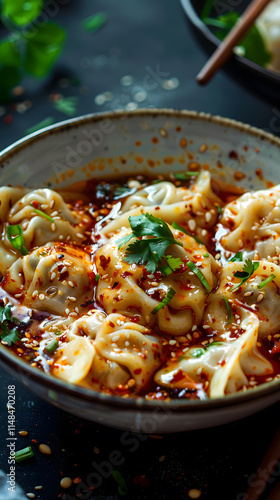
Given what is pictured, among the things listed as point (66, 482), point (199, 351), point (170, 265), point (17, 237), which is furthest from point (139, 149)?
point (66, 482)

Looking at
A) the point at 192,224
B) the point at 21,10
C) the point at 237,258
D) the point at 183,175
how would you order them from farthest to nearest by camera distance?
the point at 21,10 → the point at 183,175 → the point at 192,224 → the point at 237,258

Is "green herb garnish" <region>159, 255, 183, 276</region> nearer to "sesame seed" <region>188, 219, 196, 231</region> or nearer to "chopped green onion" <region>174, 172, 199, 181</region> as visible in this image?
"sesame seed" <region>188, 219, 196, 231</region>

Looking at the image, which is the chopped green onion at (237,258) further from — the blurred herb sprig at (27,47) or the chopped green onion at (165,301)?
the blurred herb sprig at (27,47)

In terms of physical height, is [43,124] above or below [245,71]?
below

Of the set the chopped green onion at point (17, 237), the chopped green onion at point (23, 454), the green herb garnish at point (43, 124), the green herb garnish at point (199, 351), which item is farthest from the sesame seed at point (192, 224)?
the green herb garnish at point (43, 124)

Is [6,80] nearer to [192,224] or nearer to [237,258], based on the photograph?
[192,224]

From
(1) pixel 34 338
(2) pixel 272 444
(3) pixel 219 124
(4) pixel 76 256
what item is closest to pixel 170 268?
(4) pixel 76 256

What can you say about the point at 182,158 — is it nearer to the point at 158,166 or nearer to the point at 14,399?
the point at 158,166

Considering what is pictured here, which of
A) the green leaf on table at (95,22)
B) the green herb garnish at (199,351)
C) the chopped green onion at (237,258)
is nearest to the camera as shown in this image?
the green herb garnish at (199,351)
